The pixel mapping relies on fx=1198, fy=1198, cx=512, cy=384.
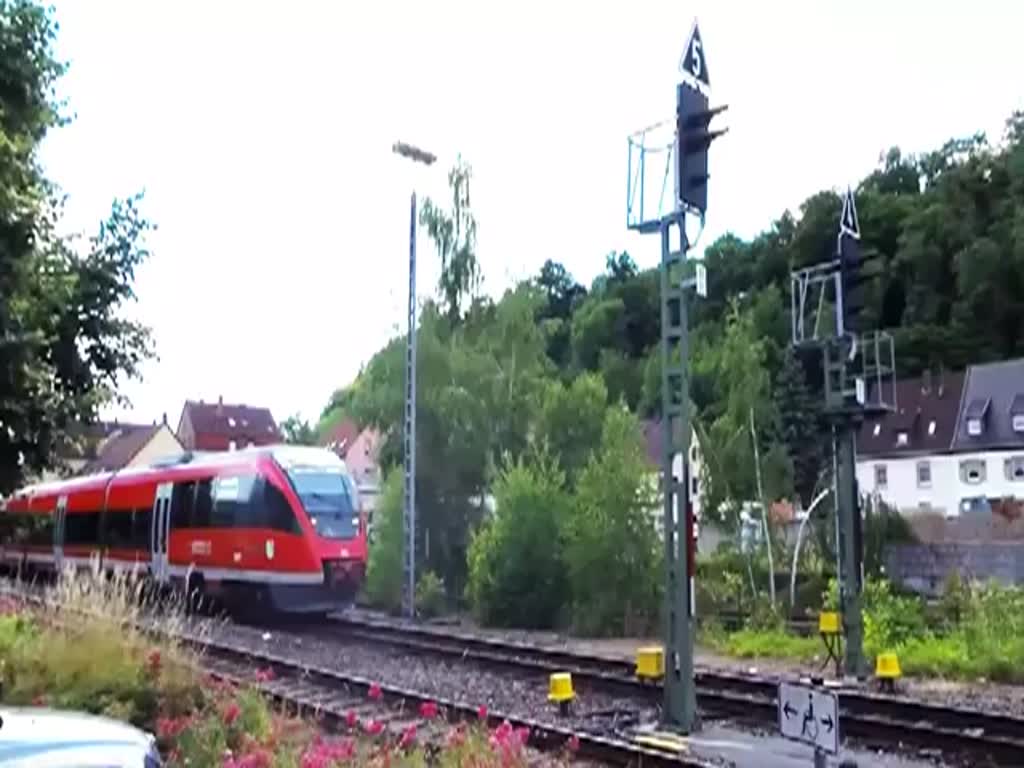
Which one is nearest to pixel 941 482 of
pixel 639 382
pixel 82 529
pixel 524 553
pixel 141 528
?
pixel 639 382

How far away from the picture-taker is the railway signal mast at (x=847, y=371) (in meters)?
15.1

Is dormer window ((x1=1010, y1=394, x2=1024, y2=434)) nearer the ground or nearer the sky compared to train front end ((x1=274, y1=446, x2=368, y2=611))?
nearer the sky

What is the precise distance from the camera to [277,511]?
20250mm

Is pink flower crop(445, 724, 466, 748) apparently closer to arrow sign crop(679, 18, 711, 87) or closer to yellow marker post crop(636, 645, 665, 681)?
yellow marker post crop(636, 645, 665, 681)

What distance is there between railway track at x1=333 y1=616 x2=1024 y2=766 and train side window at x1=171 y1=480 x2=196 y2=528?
22.3 feet

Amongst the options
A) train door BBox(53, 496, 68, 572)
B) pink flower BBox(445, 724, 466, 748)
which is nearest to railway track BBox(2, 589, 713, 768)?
pink flower BBox(445, 724, 466, 748)

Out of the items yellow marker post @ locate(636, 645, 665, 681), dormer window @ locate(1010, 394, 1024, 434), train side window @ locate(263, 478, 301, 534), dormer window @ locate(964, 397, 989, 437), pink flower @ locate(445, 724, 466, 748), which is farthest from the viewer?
dormer window @ locate(964, 397, 989, 437)

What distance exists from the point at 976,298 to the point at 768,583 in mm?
54112

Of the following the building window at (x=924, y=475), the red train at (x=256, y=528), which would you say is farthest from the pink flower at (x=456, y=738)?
the building window at (x=924, y=475)

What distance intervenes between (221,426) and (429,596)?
68.5 metres

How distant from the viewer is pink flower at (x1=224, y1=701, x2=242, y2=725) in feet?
28.3

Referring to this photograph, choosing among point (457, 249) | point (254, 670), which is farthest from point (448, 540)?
point (254, 670)

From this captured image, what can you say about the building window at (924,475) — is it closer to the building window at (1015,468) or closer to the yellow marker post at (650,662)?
the building window at (1015,468)

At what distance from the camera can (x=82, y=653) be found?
10.2 metres
